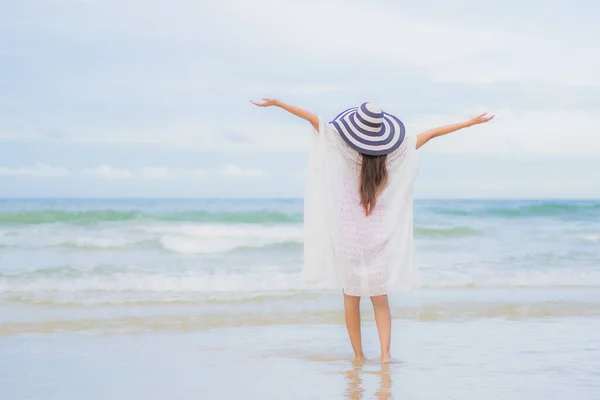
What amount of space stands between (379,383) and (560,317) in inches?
121

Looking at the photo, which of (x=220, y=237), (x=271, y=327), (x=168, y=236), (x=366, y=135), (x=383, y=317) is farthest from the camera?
(x=220, y=237)

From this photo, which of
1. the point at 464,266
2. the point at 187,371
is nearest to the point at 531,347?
the point at 187,371

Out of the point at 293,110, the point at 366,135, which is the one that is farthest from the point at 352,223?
the point at 293,110

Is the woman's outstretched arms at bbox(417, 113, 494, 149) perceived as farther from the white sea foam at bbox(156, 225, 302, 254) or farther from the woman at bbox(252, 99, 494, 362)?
the white sea foam at bbox(156, 225, 302, 254)

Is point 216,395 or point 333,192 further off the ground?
point 333,192

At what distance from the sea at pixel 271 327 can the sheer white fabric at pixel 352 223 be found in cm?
56

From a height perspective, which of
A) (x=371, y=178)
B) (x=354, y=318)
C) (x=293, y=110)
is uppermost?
(x=293, y=110)

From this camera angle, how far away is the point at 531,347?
5.86 m

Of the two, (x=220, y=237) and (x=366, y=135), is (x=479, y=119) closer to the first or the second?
(x=366, y=135)

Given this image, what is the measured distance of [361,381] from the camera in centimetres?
479

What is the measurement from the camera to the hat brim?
16.0 ft

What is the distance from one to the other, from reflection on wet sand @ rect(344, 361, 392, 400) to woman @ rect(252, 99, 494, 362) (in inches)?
16.4

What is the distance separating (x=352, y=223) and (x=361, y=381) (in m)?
0.88

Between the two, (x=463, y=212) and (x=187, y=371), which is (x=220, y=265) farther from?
(x=463, y=212)
